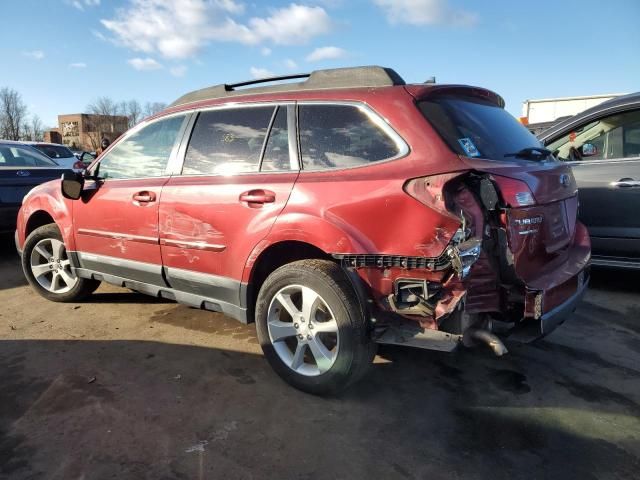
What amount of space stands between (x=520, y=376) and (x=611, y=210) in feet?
8.07

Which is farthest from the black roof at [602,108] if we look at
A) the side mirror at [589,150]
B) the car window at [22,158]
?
the car window at [22,158]

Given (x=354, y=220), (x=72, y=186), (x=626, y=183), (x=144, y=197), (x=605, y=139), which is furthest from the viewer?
(x=605, y=139)

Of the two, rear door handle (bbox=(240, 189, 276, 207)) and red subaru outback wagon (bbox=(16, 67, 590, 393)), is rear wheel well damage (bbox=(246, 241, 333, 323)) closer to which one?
red subaru outback wagon (bbox=(16, 67, 590, 393))

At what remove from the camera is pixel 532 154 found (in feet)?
10.1

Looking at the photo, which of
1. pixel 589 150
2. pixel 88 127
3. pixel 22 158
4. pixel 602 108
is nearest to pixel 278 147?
pixel 589 150

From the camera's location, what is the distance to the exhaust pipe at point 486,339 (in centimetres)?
246

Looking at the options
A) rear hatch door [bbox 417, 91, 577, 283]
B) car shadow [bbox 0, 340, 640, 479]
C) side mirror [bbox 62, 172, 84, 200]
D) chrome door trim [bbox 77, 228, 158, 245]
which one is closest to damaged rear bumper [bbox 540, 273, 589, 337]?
rear hatch door [bbox 417, 91, 577, 283]

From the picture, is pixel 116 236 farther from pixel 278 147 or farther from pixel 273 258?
pixel 278 147

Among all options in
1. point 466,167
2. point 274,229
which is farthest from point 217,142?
point 466,167

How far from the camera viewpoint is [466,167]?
8.07 feet

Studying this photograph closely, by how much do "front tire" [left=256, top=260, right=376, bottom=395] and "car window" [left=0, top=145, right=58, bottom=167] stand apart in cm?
593

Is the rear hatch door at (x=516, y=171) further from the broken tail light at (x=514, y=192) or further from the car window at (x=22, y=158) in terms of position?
the car window at (x=22, y=158)

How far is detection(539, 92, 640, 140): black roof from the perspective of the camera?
4699 mm

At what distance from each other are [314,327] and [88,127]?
86.9 meters
